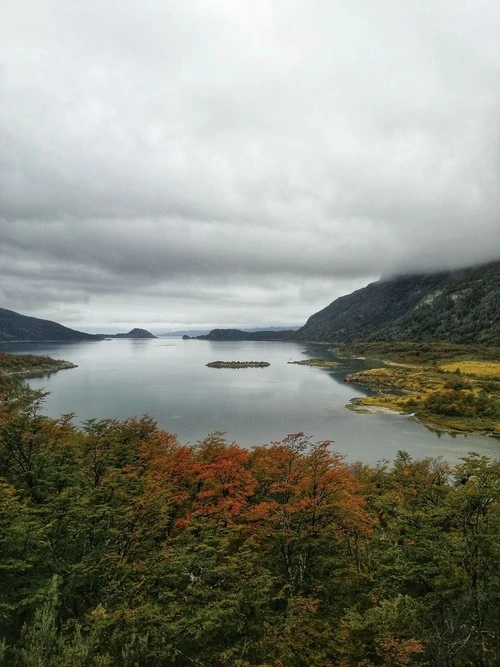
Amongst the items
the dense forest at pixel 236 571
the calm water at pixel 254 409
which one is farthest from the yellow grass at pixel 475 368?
the dense forest at pixel 236 571

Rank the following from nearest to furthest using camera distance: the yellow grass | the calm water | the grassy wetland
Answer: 1. the calm water
2. the grassy wetland
3. the yellow grass

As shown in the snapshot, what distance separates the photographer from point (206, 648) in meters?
14.5

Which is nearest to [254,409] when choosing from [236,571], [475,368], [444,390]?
[444,390]

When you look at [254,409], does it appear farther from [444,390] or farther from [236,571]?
[236,571]

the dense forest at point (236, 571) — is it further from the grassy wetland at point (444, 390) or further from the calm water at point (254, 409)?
the grassy wetland at point (444, 390)

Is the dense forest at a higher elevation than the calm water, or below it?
higher

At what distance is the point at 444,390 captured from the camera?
88625mm

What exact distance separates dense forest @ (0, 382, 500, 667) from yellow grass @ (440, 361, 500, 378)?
376ft

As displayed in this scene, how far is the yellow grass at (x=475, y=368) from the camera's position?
122625 mm

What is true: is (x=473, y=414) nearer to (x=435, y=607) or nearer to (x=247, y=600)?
(x=435, y=607)

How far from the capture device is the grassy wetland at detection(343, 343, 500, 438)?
77.2m

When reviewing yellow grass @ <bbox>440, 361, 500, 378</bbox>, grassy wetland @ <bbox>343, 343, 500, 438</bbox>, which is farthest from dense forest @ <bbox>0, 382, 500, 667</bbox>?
yellow grass @ <bbox>440, 361, 500, 378</bbox>

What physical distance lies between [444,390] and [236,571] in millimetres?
85639

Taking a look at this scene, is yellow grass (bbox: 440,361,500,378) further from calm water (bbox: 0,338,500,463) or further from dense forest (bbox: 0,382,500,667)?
dense forest (bbox: 0,382,500,667)
